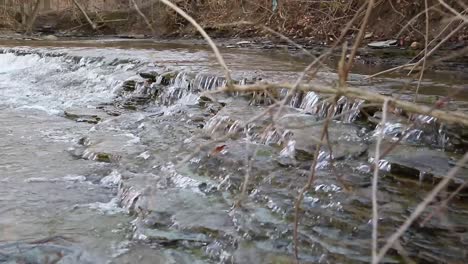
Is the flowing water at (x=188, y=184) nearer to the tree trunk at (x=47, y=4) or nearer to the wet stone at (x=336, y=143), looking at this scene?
the wet stone at (x=336, y=143)

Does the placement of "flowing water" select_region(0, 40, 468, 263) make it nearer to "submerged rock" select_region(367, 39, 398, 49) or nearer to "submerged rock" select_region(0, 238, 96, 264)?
"submerged rock" select_region(0, 238, 96, 264)

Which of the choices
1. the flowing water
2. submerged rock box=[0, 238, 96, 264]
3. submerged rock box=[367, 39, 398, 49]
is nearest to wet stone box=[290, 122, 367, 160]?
the flowing water

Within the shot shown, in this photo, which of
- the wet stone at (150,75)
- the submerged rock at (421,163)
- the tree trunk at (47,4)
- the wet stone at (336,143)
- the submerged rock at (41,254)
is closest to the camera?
the submerged rock at (41,254)

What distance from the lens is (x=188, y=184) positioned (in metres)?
4.52

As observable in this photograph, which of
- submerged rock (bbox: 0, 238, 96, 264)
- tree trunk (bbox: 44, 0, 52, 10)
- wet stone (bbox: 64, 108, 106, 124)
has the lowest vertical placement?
wet stone (bbox: 64, 108, 106, 124)

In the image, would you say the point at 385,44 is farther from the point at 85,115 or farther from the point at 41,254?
the point at 41,254

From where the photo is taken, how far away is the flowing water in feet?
11.0

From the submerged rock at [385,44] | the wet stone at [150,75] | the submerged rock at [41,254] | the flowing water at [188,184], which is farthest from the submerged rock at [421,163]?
the submerged rock at [385,44]

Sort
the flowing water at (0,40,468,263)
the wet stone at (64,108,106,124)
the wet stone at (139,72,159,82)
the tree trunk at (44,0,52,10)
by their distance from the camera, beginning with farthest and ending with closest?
the tree trunk at (44,0,52,10) < the wet stone at (139,72,159,82) < the wet stone at (64,108,106,124) < the flowing water at (0,40,468,263)

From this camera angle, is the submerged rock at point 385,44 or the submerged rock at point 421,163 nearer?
the submerged rock at point 421,163

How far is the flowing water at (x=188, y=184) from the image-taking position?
132 inches

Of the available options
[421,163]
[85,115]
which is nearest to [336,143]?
[421,163]

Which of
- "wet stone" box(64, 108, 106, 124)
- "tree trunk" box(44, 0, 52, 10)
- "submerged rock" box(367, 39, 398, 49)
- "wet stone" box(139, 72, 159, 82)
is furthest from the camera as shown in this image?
"tree trunk" box(44, 0, 52, 10)

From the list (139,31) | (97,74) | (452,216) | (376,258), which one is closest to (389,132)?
(452,216)
